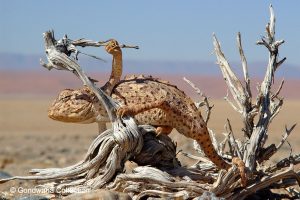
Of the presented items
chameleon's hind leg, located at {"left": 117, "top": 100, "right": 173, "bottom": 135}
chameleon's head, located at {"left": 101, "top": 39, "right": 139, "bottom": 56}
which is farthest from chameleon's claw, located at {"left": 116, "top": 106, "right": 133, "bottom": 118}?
chameleon's head, located at {"left": 101, "top": 39, "right": 139, "bottom": 56}

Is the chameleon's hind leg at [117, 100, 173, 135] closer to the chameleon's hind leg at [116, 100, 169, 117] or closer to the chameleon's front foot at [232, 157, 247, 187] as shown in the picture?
the chameleon's hind leg at [116, 100, 169, 117]

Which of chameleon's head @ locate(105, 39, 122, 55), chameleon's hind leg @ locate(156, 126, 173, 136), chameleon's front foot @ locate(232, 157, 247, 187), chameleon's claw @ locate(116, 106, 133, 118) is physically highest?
chameleon's head @ locate(105, 39, 122, 55)

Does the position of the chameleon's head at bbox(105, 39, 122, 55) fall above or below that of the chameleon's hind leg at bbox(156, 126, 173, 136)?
above

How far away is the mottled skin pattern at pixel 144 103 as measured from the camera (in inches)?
350

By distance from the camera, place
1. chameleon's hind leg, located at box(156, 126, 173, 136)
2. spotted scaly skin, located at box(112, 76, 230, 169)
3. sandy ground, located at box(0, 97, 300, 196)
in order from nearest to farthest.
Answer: spotted scaly skin, located at box(112, 76, 230, 169)
chameleon's hind leg, located at box(156, 126, 173, 136)
sandy ground, located at box(0, 97, 300, 196)

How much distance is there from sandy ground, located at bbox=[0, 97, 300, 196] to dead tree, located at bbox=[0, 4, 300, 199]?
1214 millimetres

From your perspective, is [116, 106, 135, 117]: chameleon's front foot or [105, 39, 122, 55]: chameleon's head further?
[105, 39, 122, 55]: chameleon's head

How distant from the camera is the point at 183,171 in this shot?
9.20 m

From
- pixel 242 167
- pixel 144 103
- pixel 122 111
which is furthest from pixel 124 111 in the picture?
pixel 242 167

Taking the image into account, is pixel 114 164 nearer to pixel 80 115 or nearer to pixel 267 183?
pixel 80 115

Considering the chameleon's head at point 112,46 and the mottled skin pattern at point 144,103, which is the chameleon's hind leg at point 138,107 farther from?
the chameleon's head at point 112,46

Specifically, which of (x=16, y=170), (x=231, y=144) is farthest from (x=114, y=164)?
(x=16, y=170)

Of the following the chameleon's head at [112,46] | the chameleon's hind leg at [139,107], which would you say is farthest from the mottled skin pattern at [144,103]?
the chameleon's hind leg at [139,107]

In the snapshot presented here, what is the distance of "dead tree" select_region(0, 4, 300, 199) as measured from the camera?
869cm
